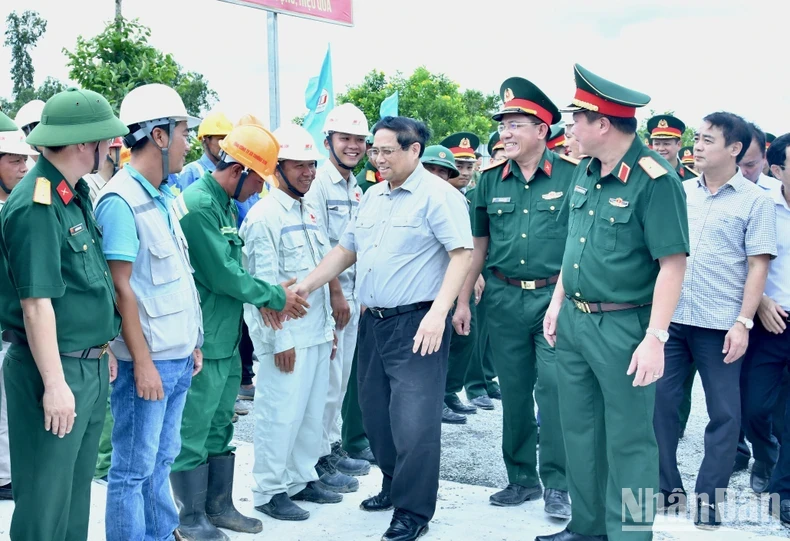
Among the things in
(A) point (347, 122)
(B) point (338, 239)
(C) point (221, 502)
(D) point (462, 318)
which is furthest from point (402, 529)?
(A) point (347, 122)

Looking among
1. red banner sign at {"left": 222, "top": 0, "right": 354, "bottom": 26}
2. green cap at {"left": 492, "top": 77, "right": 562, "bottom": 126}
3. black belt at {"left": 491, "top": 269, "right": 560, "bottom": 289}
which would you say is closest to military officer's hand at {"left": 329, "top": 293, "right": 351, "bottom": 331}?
black belt at {"left": 491, "top": 269, "right": 560, "bottom": 289}

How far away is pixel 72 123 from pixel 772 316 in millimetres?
3926

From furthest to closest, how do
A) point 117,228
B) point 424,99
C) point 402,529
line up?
point 424,99 < point 402,529 < point 117,228

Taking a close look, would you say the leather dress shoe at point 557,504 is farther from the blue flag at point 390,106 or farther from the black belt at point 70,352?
the blue flag at point 390,106

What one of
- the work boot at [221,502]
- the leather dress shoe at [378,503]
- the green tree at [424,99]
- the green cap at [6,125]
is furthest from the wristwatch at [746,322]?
the green tree at [424,99]

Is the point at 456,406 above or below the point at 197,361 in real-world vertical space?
below

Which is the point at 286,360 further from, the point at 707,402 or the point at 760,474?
the point at 760,474

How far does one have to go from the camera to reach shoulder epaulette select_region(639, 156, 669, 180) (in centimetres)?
340

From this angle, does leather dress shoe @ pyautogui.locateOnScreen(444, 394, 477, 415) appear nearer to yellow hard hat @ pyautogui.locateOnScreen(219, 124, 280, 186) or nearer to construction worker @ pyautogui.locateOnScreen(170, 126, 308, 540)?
construction worker @ pyautogui.locateOnScreen(170, 126, 308, 540)

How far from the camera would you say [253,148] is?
12.6ft

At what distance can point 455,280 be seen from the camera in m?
Result: 3.96

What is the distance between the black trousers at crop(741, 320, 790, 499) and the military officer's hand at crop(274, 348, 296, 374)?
281 centimetres

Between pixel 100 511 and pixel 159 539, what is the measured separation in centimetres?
96

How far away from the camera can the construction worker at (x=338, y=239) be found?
4.98m
